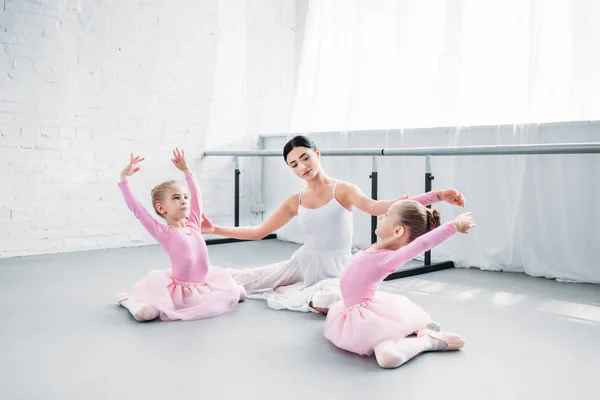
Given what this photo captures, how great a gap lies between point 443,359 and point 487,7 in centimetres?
215

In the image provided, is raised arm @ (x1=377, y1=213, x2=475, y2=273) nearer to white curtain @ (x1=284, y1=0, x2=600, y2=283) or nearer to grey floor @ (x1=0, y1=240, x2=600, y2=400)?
grey floor @ (x1=0, y1=240, x2=600, y2=400)

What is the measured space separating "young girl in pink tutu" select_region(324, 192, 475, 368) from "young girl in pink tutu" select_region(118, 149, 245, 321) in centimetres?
51

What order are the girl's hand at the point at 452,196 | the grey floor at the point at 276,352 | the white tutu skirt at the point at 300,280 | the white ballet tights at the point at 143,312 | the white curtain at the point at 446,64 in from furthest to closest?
the white curtain at the point at 446,64 < the white tutu skirt at the point at 300,280 < the white ballet tights at the point at 143,312 < the girl's hand at the point at 452,196 < the grey floor at the point at 276,352

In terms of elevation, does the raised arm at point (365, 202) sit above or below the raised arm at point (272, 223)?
above

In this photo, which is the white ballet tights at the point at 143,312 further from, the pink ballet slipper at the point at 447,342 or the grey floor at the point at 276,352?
Result: the pink ballet slipper at the point at 447,342

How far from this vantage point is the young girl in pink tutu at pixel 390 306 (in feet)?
5.19

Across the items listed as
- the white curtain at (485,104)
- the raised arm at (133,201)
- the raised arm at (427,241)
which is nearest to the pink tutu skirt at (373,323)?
the raised arm at (427,241)

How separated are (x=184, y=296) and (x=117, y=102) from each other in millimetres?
2074

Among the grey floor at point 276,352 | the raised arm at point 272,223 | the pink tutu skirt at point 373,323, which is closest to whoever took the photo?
the grey floor at point 276,352

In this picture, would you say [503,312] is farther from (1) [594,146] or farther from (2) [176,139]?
(2) [176,139]

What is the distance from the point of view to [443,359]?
5.26 feet

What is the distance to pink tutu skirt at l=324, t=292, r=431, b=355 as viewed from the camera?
163 centimetres

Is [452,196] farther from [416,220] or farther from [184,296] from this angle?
[184,296]

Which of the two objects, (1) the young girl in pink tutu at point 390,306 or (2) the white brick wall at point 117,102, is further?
(2) the white brick wall at point 117,102
